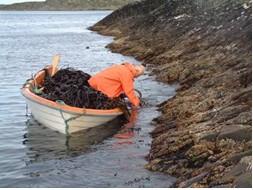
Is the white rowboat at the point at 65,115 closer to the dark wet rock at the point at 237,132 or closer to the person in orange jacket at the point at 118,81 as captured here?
the person in orange jacket at the point at 118,81

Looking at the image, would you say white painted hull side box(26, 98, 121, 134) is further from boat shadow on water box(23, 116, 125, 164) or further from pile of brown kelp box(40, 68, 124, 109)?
pile of brown kelp box(40, 68, 124, 109)

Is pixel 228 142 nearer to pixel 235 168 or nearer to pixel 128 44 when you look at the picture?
pixel 235 168

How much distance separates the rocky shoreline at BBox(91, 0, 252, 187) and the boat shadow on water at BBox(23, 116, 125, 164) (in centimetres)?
136

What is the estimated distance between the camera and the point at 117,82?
568 inches

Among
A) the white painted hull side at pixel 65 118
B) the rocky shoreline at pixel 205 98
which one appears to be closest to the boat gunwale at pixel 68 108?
the white painted hull side at pixel 65 118

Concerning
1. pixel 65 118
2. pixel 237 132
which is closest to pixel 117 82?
pixel 65 118

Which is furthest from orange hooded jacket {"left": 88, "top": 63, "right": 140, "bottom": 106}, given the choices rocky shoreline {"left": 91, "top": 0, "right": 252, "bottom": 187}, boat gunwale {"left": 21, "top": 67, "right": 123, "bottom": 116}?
rocky shoreline {"left": 91, "top": 0, "right": 252, "bottom": 187}

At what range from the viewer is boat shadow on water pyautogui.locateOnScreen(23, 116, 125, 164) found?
12.2 metres

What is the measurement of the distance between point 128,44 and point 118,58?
4.70 m

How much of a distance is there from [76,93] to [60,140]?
134 centimetres

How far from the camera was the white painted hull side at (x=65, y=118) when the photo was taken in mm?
13308

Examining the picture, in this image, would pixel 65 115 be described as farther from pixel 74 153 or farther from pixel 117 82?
pixel 117 82

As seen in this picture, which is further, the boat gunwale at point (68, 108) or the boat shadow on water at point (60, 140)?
the boat gunwale at point (68, 108)

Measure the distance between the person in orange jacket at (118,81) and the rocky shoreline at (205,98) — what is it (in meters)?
1.15
